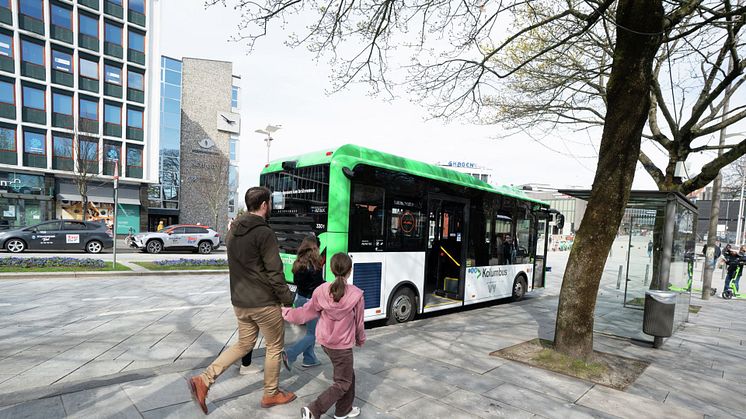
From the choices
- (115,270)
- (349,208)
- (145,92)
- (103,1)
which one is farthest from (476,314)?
(103,1)

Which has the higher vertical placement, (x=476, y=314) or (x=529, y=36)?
(x=529, y=36)

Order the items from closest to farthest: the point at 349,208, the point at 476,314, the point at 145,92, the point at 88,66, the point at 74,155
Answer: the point at 349,208 → the point at 476,314 → the point at 74,155 → the point at 88,66 → the point at 145,92

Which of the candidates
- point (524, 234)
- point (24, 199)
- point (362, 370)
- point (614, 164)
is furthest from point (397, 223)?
point (24, 199)

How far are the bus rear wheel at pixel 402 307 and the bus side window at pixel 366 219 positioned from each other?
42.8 inches

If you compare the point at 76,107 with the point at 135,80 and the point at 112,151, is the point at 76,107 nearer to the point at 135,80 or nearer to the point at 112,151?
the point at 112,151

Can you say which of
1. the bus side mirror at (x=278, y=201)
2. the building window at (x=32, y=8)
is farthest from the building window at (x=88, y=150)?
the bus side mirror at (x=278, y=201)

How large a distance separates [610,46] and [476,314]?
734 cm

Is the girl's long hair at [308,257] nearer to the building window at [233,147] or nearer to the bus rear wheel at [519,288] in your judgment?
the bus rear wheel at [519,288]

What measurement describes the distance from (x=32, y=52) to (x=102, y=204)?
11.4 m

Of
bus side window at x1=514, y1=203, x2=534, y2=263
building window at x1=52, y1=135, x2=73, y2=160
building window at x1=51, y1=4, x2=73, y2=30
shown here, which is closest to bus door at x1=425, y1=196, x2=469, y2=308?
bus side window at x1=514, y1=203, x2=534, y2=263

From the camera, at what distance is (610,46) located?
9797 millimetres

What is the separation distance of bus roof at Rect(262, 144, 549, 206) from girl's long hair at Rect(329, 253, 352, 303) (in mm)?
3239

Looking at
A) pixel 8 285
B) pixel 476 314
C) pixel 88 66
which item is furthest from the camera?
pixel 88 66

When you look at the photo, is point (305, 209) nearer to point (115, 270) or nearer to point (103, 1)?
point (115, 270)
